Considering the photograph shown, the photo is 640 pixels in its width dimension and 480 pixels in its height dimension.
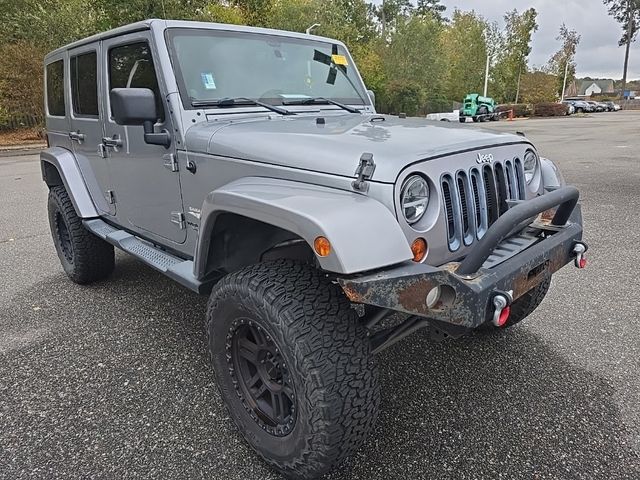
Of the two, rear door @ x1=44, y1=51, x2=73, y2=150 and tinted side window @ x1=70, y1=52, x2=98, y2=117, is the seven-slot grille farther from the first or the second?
rear door @ x1=44, y1=51, x2=73, y2=150

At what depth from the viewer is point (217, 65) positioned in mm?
2830

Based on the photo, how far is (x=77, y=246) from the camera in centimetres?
395

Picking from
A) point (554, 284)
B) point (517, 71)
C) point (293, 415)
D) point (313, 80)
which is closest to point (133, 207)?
point (313, 80)

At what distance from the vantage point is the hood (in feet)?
6.46

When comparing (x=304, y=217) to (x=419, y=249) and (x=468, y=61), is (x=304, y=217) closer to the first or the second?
(x=419, y=249)

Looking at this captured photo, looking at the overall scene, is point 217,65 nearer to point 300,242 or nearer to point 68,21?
point 300,242

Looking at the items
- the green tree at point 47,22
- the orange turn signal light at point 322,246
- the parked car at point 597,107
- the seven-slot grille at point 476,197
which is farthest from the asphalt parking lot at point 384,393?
the parked car at point 597,107

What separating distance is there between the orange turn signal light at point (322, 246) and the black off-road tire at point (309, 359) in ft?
0.91

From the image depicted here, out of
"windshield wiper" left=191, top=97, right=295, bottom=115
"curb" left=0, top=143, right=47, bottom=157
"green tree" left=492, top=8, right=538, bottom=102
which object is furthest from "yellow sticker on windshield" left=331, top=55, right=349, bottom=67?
"green tree" left=492, top=8, right=538, bottom=102

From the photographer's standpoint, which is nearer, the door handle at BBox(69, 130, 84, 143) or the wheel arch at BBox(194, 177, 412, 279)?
the wheel arch at BBox(194, 177, 412, 279)

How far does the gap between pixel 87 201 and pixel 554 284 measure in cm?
379

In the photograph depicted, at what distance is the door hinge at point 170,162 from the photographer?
2712 millimetres

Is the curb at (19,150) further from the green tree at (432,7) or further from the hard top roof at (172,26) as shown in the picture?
the green tree at (432,7)

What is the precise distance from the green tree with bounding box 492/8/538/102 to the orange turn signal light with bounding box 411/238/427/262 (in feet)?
172
